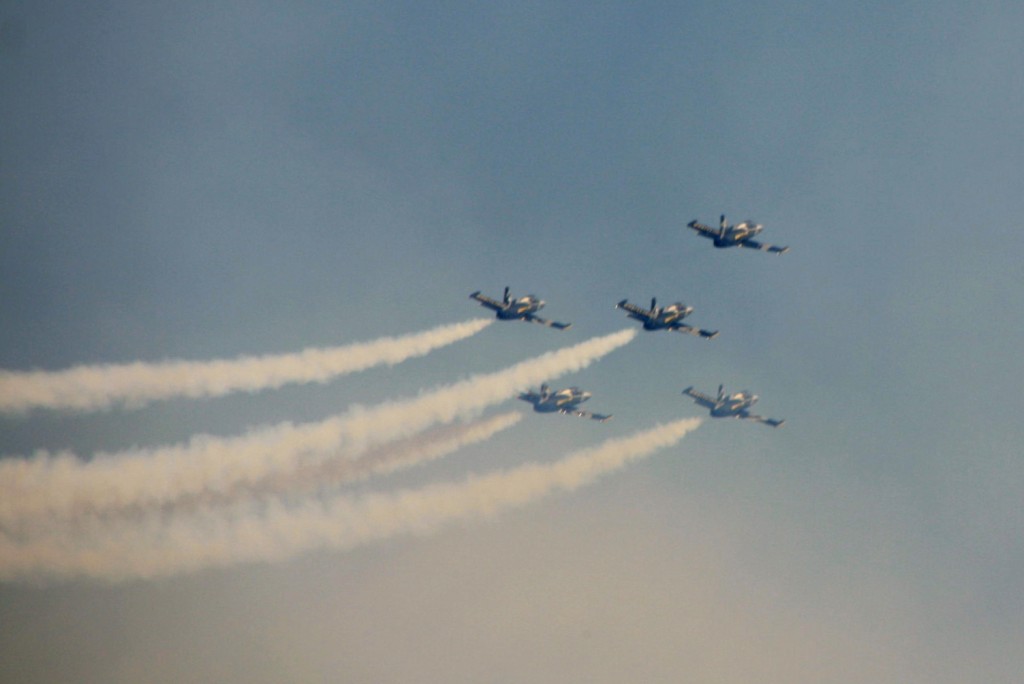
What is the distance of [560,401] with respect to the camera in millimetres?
149750

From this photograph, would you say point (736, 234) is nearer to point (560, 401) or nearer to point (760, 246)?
point (760, 246)

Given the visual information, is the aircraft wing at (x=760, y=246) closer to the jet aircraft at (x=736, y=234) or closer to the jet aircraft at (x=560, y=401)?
the jet aircraft at (x=736, y=234)

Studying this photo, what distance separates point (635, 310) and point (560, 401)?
25.1 m

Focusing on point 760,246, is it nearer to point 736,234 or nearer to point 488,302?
point 736,234

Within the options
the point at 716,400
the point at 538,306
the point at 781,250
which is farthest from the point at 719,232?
the point at 716,400

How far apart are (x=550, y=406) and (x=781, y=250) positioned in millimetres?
36388

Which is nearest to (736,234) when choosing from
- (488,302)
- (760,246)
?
(760,246)

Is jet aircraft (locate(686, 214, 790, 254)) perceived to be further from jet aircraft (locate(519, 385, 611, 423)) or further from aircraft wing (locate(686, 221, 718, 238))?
jet aircraft (locate(519, 385, 611, 423))

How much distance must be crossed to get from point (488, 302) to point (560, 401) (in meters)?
26.6

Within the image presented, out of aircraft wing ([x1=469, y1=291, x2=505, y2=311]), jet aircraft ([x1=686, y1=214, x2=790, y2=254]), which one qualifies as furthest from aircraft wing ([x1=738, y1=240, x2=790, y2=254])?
aircraft wing ([x1=469, y1=291, x2=505, y2=311])

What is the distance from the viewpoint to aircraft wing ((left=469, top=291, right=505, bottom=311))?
126688mm

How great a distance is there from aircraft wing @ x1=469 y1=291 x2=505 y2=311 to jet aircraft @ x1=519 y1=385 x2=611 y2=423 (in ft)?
76.4

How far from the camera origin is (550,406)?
149250 mm

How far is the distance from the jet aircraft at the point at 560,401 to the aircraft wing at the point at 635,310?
23723 millimetres
